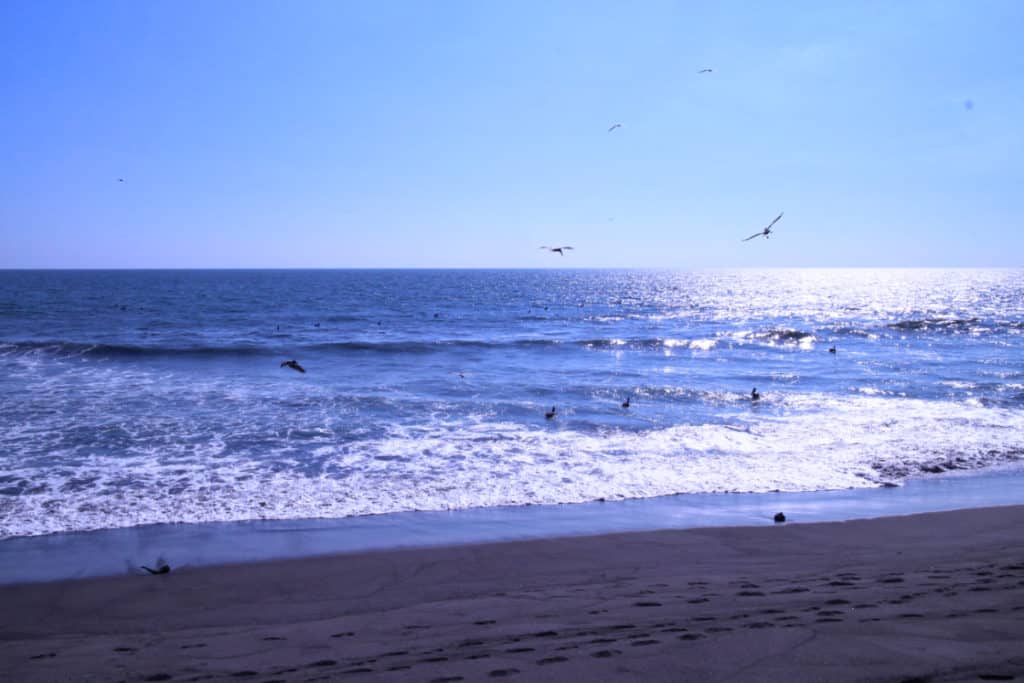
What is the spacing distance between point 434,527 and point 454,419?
7.42 m

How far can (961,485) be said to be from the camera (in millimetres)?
11312

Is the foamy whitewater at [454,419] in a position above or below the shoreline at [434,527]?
above

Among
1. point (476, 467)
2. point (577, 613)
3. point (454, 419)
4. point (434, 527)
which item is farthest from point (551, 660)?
point (454, 419)

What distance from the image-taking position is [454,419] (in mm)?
16578

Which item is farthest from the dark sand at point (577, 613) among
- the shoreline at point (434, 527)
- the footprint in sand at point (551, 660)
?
the shoreline at point (434, 527)

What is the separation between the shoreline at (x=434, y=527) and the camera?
26.1 ft

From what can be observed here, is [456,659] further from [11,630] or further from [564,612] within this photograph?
[11,630]

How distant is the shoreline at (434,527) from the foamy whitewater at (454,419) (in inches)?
17.2

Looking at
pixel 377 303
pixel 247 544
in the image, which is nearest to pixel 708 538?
pixel 247 544

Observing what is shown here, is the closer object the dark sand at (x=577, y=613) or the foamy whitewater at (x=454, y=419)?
the dark sand at (x=577, y=613)

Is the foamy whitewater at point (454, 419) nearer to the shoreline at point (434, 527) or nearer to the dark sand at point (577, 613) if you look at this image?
the shoreline at point (434, 527)

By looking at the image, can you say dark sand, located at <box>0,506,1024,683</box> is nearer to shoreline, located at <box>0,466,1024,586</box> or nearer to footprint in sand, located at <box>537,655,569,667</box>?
footprint in sand, located at <box>537,655,569,667</box>

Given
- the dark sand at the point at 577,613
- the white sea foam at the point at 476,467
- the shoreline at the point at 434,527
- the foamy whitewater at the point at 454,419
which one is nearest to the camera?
the dark sand at the point at 577,613

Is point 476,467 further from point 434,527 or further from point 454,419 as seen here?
point 454,419
